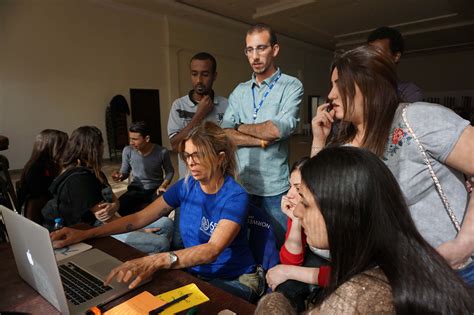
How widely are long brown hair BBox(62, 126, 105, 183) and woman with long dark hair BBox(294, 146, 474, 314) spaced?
1.80 meters

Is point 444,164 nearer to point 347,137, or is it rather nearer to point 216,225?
point 347,137

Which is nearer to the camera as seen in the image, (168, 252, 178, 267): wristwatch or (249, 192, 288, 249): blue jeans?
(168, 252, 178, 267): wristwatch

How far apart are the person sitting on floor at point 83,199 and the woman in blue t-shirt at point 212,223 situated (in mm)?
233

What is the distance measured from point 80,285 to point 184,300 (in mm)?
363

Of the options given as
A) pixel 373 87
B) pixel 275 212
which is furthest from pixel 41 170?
pixel 373 87

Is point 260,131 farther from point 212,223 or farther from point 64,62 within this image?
point 64,62

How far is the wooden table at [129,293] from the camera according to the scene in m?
0.88

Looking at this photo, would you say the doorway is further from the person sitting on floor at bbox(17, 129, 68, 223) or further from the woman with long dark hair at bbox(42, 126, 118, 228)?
the woman with long dark hair at bbox(42, 126, 118, 228)

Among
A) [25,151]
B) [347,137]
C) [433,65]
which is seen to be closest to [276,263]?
[347,137]

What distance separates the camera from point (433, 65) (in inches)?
527

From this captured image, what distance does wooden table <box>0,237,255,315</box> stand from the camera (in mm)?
878

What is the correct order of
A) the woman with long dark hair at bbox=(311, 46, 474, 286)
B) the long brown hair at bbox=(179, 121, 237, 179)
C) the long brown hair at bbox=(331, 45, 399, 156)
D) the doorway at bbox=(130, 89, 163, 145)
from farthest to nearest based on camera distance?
the doorway at bbox=(130, 89, 163, 145) < the long brown hair at bbox=(179, 121, 237, 179) < the long brown hair at bbox=(331, 45, 399, 156) < the woman with long dark hair at bbox=(311, 46, 474, 286)

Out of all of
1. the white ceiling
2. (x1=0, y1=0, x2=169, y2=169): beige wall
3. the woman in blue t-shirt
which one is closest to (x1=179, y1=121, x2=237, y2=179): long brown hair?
the woman in blue t-shirt

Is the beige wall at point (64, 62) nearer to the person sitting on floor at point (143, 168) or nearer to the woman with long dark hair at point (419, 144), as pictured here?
the person sitting on floor at point (143, 168)
